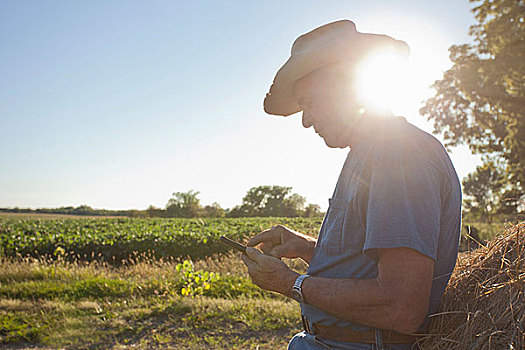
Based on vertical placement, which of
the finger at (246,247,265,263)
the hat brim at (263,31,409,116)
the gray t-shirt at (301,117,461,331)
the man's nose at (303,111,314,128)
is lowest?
the finger at (246,247,265,263)

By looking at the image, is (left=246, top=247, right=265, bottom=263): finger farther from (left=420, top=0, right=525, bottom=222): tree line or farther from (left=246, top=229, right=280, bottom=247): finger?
(left=420, top=0, right=525, bottom=222): tree line

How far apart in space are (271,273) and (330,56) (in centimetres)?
96

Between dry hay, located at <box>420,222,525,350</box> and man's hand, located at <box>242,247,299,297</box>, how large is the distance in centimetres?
56

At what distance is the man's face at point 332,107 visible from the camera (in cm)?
172

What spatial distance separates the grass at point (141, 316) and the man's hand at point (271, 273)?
3.51 m

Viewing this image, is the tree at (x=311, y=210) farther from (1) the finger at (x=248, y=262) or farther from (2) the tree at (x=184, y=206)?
(1) the finger at (x=248, y=262)

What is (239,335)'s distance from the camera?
5238 millimetres

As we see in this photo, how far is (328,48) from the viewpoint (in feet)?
5.79

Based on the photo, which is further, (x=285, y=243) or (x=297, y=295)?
(x=285, y=243)

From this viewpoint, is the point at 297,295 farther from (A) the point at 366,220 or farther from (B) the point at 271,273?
(A) the point at 366,220

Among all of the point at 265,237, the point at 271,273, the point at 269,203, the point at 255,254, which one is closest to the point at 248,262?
the point at 255,254

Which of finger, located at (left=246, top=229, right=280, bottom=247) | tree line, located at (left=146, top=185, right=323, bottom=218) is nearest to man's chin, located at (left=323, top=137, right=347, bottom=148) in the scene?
finger, located at (left=246, top=229, right=280, bottom=247)

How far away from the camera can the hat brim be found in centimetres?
176

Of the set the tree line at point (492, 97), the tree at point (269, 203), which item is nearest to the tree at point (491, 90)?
the tree line at point (492, 97)
